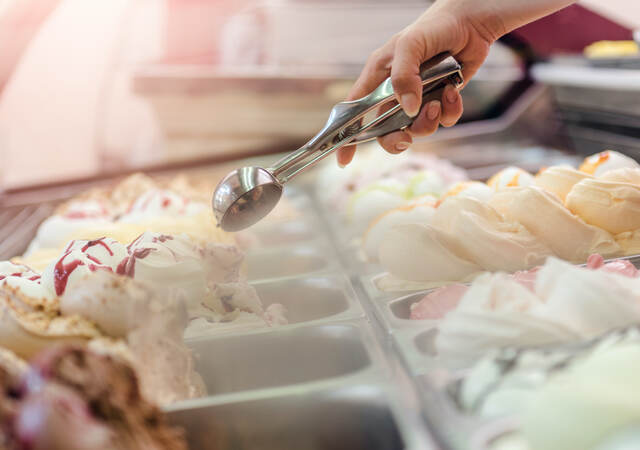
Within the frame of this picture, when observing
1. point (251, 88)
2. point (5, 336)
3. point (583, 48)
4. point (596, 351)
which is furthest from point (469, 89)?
point (5, 336)

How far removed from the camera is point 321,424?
0.79 meters

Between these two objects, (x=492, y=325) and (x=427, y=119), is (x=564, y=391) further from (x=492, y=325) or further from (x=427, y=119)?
(x=427, y=119)

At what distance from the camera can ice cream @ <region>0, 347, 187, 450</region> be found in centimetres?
57

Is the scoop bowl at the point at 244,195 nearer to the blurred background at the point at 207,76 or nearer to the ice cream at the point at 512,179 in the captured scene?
the ice cream at the point at 512,179

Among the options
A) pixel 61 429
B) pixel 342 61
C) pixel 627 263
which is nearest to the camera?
pixel 61 429

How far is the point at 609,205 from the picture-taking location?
1.15 m

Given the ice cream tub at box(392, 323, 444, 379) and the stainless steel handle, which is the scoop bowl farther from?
the ice cream tub at box(392, 323, 444, 379)

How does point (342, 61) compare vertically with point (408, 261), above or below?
above

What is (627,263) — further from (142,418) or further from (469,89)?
(469,89)

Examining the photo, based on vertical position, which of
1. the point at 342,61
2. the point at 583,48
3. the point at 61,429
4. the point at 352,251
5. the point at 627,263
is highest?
the point at 342,61

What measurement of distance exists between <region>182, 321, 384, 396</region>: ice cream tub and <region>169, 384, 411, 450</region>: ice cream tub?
0.44 feet

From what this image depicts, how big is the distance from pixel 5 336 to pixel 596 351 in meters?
0.77

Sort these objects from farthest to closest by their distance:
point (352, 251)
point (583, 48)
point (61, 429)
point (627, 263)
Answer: point (583, 48) < point (352, 251) < point (627, 263) < point (61, 429)

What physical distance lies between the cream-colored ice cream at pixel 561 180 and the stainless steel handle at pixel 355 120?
0.97 feet
